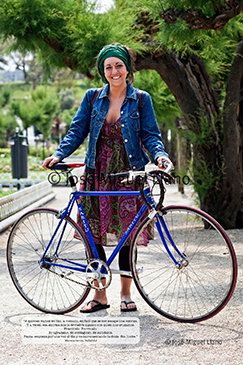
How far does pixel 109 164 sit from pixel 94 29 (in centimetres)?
363

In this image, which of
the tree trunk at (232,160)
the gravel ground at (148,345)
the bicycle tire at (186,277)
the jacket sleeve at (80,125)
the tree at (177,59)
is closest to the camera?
the gravel ground at (148,345)

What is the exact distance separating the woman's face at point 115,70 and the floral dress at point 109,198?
0.28 metres

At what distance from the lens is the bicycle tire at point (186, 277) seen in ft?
10.4

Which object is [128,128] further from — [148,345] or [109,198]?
[148,345]

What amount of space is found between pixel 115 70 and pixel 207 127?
163 inches

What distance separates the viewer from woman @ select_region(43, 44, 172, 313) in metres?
3.52

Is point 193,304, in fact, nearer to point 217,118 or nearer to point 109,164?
point 109,164

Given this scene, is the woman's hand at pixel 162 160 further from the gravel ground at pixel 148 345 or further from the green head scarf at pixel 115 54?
the gravel ground at pixel 148 345

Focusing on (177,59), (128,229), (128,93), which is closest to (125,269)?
(128,229)

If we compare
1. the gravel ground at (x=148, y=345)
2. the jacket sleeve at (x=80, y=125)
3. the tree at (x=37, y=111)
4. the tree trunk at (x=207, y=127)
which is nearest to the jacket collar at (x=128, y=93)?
the jacket sleeve at (x=80, y=125)

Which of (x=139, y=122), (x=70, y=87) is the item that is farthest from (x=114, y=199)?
(x=70, y=87)

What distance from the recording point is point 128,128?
350 centimetres

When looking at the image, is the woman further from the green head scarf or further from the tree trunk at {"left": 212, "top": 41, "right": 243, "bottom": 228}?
the tree trunk at {"left": 212, "top": 41, "right": 243, "bottom": 228}

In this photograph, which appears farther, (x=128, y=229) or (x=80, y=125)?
(x=80, y=125)
